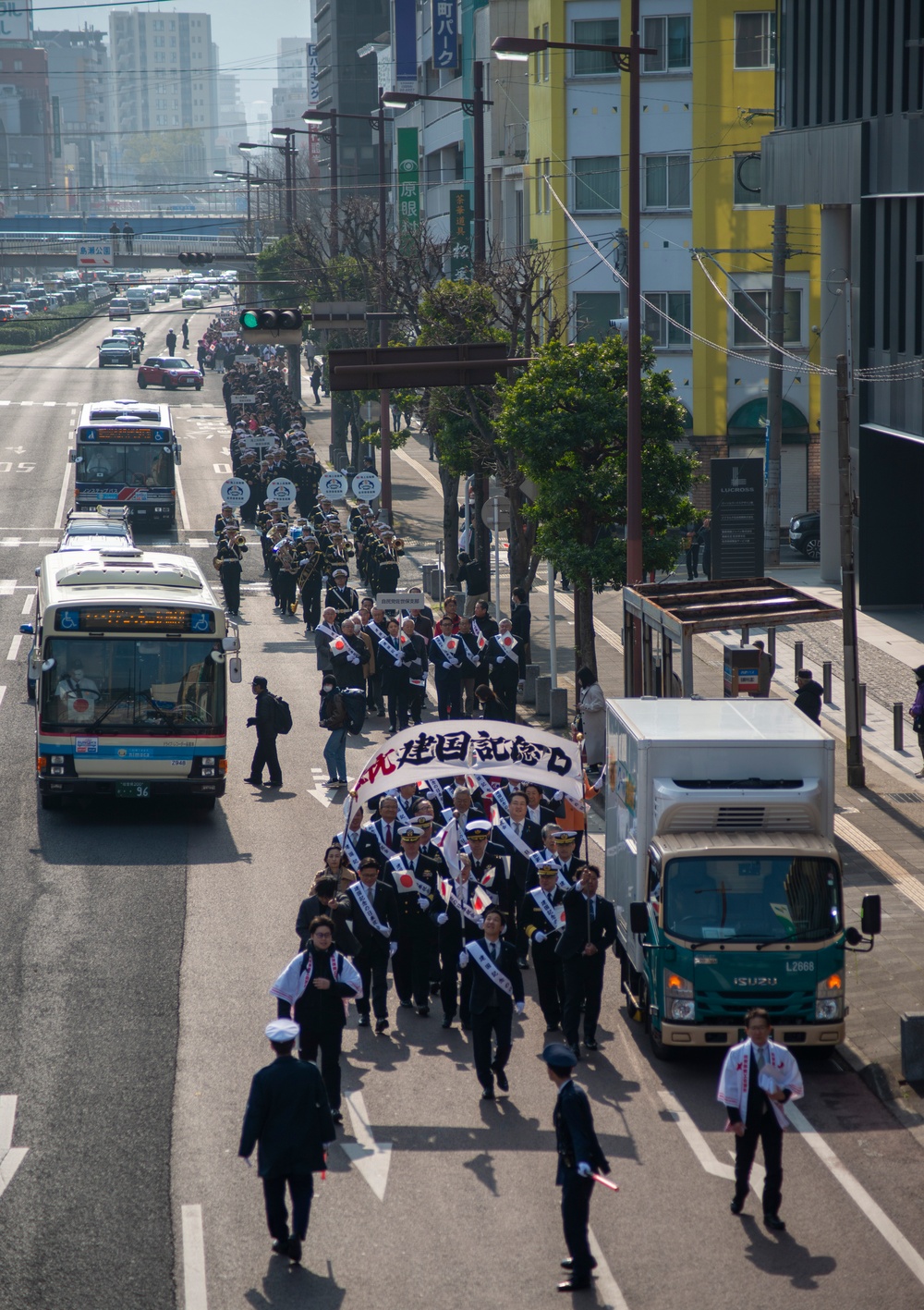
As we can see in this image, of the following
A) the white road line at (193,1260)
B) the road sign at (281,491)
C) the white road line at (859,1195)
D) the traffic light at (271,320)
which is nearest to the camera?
the white road line at (193,1260)

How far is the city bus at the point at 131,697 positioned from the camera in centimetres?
2034

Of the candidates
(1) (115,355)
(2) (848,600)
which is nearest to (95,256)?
(1) (115,355)

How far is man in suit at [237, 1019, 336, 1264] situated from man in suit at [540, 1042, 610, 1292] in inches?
54.3

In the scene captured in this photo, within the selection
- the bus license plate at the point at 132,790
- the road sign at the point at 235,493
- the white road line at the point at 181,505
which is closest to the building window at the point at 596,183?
the white road line at the point at 181,505

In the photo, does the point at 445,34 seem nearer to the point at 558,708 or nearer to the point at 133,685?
the point at 558,708

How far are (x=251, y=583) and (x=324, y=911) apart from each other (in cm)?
2810

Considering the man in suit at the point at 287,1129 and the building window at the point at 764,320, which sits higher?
the building window at the point at 764,320

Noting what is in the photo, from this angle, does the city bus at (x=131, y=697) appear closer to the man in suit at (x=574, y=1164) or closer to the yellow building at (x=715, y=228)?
the man in suit at (x=574, y=1164)

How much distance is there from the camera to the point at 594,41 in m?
50.7

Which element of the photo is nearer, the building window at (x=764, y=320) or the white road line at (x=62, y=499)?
the building window at (x=764, y=320)

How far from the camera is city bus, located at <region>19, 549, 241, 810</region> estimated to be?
66.7 feet

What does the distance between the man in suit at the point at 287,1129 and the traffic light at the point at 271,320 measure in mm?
17672

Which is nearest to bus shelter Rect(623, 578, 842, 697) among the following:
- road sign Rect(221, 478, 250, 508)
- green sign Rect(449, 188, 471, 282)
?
road sign Rect(221, 478, 250, 508)

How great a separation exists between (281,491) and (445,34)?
37.9 meters
